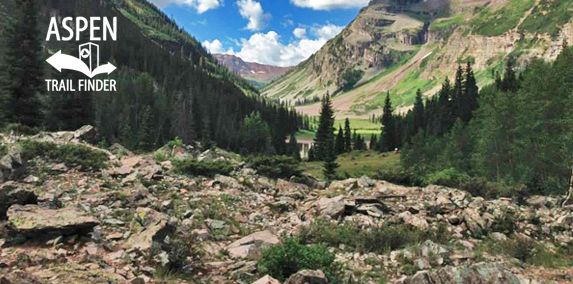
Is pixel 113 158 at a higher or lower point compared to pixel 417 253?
higher

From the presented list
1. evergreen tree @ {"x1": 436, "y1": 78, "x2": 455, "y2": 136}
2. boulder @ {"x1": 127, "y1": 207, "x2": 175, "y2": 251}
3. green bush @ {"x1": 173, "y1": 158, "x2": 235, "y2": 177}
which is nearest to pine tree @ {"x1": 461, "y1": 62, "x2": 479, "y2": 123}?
evergreen tree @ {"x1": 436, "y1": 78, "x2": 455, "y2": 136}

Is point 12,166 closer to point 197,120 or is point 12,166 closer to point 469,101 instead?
point 469,101

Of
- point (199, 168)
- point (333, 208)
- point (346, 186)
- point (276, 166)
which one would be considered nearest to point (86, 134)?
point (199, 168)

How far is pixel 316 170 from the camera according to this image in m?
62.0

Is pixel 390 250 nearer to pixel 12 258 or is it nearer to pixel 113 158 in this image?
pixel 12 258

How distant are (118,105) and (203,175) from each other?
10150 cm

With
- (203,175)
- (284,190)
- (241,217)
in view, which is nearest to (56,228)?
(241,217)

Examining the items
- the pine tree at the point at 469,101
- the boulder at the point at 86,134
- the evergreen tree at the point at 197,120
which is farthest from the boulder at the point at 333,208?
the evergreen tree at the point at 197,120

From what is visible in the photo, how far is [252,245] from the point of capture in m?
11.1

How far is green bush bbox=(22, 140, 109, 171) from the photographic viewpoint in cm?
1769

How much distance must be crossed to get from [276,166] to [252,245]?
50.8 feet

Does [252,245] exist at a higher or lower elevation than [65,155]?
lower

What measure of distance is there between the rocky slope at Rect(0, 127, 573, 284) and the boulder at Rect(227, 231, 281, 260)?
0.04m

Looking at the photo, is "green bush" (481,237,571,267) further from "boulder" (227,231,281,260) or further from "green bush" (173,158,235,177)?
"green bush" (173,158,235,177)
